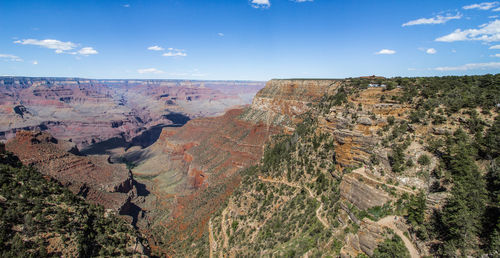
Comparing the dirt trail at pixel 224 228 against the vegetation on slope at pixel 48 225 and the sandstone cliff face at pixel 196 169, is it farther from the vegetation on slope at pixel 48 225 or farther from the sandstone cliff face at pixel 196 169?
the vegetation on slope at pixel 48 225

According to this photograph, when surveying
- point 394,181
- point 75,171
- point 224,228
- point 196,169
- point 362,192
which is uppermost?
point 394,181

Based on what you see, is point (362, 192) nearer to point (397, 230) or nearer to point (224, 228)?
point (397, 230)

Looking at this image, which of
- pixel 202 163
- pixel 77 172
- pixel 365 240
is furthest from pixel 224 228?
pixel 77 172

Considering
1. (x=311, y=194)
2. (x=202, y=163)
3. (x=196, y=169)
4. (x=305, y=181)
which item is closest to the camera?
(x=311, y=194)

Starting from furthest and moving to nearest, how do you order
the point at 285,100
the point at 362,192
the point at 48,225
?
the point at 285,100 < the point at 48,225 < the point at 362,192

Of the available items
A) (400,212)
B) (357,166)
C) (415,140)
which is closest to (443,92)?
(415,140)

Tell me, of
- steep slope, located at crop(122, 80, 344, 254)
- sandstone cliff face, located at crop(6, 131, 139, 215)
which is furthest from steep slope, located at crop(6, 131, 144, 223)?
steep slope, located at crop(122, 80, 344, 254)

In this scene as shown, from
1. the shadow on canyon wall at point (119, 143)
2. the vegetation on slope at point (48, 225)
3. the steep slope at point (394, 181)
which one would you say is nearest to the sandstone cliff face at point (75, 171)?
the vegetation on slope at point (48, 225)
